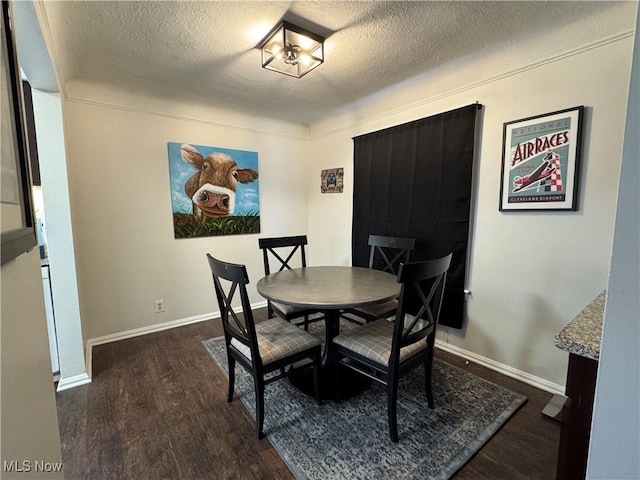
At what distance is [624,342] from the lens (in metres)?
0.54

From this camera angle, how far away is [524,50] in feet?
6.51

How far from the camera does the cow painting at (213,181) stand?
3.09m

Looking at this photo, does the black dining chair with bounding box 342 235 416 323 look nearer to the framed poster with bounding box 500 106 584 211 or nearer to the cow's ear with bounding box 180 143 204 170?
the framed poster with bounding box 500 106 584 211

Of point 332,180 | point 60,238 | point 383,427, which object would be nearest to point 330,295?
point 383,427

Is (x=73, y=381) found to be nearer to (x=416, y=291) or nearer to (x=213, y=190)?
(x=213, y=190)

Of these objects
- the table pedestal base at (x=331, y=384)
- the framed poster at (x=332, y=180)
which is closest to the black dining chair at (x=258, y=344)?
the table pedestal base at (x=331, y=384)

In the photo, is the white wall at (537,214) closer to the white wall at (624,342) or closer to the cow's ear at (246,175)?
the white wall at (624,342)

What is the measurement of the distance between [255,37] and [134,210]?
197 cm

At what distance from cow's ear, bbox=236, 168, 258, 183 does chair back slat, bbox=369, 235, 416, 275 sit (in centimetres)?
166

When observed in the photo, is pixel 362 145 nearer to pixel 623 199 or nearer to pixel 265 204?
pixel 265 204

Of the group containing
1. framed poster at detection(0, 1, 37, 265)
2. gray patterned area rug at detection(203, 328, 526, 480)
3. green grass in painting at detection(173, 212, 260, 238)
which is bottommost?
gray patterned area rug at detection(203, 328, 526, 480)

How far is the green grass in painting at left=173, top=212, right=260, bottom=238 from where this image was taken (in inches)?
121

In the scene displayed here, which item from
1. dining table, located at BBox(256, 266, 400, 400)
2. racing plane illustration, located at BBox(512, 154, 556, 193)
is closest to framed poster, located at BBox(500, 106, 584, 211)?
racing plane illustration, located at BBox(512, 154, 556, 193)

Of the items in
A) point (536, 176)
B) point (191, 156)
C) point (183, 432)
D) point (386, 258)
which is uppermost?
point (191, 156)
